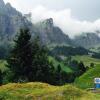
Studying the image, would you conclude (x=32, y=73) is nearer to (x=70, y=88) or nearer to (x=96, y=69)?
(x=96, y=69)

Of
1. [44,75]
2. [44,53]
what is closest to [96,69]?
[44,75]

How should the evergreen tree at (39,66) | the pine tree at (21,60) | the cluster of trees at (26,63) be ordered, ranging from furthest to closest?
the evergreen tree at (39,66)
the cluster of trees at (26,63)
the pine tree at (21,60)

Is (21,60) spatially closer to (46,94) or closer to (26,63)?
(26,63)

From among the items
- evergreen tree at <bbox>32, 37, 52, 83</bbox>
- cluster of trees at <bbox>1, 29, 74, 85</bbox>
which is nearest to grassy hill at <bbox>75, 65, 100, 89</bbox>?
evergreen tree at <bbox>32, 37, 52, 83</bbox>

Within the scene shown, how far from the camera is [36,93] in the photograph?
36.6m

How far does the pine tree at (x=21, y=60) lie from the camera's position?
8819 centimetres

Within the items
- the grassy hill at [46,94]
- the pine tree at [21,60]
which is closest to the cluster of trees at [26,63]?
the pine tree at [21,60]

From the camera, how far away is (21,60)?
89062mm

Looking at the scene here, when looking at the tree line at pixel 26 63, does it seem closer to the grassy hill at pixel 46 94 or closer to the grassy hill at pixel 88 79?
the grassy hill at pixel 88 79

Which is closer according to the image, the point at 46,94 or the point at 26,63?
the point at 46,94

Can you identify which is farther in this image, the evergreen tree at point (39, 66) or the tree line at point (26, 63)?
the evergreen tree at point (39, 66)

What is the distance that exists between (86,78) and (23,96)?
146 feet

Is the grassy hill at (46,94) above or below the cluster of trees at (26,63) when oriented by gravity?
below

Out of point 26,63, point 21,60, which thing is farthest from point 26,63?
point 21,60
